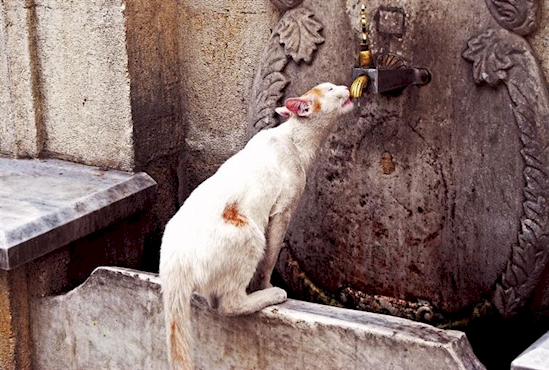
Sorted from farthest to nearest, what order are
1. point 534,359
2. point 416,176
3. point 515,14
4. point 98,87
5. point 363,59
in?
point 98,87 → point 416,176 → point 363,59 → point 515,14 → point 534,359

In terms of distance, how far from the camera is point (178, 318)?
320cm

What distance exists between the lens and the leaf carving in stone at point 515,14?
329 centimetres

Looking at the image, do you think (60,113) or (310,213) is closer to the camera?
(310,213)

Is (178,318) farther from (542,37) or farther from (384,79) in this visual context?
(542,37)

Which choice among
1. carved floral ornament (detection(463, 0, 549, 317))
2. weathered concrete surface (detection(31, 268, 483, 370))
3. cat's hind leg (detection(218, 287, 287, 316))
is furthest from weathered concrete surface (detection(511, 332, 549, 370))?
cat's hind leg (detection(218, 287, 287, 316))

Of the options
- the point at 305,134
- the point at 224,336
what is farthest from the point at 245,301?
the point at 305,134

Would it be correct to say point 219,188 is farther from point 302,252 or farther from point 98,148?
point 98,148

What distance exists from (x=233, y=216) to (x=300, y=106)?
45 centimetres

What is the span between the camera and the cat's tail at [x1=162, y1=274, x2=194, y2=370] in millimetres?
3178

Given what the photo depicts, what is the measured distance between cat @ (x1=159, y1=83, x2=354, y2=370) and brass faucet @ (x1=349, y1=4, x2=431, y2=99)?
0.24 ft

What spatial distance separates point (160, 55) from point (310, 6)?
74 cm

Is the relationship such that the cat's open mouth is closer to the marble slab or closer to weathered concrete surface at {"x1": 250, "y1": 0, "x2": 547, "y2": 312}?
weathered concrete surface at {"x1": 250, "y1": 0, "x2": 547, "y2": 312}

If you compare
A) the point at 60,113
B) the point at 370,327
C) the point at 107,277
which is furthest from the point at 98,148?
the point at 370,327

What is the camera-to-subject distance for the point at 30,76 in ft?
14.3
